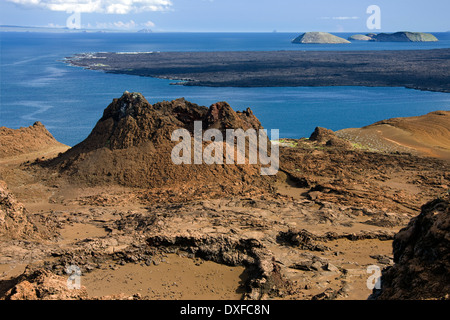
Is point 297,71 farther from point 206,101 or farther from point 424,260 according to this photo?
point 424,260

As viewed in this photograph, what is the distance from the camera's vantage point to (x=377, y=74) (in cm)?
8294

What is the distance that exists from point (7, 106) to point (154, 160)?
38.7m

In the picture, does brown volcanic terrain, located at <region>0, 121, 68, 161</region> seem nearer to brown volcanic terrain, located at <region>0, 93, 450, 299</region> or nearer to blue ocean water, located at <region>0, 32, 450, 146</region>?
brown volcanic terrain, located at <region>0, 93, 450, 299</region>

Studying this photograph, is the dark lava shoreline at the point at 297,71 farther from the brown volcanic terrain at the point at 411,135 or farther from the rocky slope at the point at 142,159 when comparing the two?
the rocky slope at the point at 142,159

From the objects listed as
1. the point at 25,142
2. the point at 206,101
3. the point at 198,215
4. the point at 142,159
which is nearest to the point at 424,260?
the point at 198,215

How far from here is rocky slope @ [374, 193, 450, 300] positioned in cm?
805

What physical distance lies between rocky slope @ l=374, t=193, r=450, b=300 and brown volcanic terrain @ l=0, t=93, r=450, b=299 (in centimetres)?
20

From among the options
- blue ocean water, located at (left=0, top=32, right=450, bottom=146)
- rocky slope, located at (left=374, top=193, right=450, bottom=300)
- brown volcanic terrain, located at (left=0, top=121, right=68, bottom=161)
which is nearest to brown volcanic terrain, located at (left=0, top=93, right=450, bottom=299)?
rocky slope, located at (left=374, top=193, right=450, bottom=300)

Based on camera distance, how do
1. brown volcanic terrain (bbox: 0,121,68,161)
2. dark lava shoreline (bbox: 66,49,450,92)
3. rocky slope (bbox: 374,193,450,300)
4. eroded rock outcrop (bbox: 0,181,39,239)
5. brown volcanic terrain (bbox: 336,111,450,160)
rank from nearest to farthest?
rocky slope (bbox: 374,193,450,300) → eroded rock outcrop (bbox: 0,181,39,239) → brown volcanic terrain (bbox: 0,121,68,161) → brown volcanic terrain (bbox: 336,111,450,160) → dark lava shoreline (bbox: 66,49,450,92)

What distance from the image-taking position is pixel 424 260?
851cm

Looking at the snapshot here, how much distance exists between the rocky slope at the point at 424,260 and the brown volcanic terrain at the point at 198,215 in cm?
20

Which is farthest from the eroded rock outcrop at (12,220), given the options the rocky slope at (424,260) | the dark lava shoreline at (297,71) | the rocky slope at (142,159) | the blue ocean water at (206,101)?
the dark lava shoreline at (297,71)
